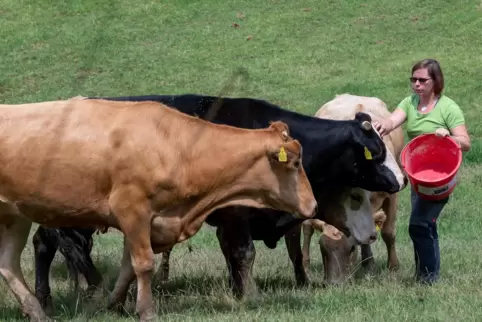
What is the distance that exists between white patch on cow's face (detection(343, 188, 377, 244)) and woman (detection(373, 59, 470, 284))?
1.54 feet

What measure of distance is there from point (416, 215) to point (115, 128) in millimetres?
2893

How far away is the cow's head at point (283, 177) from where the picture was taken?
783cm

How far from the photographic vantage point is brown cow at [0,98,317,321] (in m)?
7.51

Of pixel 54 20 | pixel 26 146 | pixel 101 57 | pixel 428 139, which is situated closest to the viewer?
pixel 26 146

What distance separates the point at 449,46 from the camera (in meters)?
26.6

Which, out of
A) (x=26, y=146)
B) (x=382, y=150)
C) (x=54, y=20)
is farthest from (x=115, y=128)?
(x=54, y=20)

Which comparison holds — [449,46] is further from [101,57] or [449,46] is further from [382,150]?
[382,150]

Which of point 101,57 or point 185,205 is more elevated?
point 185,205

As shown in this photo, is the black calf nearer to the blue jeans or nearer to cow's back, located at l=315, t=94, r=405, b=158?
the blue jeans

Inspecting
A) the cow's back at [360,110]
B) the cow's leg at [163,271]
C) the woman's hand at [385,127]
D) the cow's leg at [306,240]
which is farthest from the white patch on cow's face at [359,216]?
the cow's back at [360,110]

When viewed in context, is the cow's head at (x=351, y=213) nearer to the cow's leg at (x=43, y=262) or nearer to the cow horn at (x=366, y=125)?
the cow horn at (x=366, y=125)

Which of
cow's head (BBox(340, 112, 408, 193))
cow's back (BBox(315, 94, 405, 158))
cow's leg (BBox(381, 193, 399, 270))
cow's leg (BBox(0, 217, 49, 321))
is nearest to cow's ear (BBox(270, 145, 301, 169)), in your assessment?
cow's head (BBox(340, 112, 408, 193))

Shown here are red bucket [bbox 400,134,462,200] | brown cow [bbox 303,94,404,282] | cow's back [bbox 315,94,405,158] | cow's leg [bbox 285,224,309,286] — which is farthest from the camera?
cow's back [bbox 315,94,405,158]

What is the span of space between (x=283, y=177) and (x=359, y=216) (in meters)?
1.55
